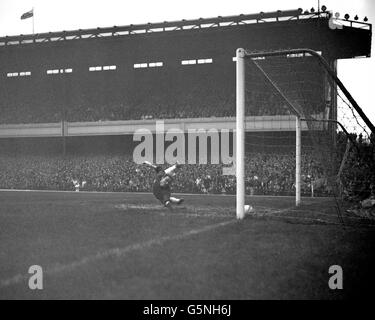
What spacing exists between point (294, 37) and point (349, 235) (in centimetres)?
2988

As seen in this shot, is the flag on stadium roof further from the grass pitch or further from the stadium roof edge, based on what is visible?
the grass pitch

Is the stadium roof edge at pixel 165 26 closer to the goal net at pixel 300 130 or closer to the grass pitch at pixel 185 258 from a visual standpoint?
the goal net at pixel 300 130

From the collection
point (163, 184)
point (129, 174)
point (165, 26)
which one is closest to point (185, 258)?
point (163, 184)

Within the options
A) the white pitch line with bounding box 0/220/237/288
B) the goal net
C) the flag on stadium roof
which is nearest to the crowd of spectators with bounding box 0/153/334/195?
the goal net

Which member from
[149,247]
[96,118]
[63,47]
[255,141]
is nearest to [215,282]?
[149,247]

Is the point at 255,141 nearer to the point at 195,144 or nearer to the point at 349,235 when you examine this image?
the point at 195,144

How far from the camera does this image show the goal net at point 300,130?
11.4m

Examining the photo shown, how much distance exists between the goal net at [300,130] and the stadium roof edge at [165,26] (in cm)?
692

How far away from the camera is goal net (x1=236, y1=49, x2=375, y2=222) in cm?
1138

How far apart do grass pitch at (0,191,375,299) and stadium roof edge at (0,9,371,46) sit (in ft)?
92.8

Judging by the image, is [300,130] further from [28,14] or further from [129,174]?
[28,14]

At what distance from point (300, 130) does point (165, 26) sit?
26.3 meters

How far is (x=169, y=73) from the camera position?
140 feet
